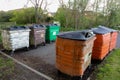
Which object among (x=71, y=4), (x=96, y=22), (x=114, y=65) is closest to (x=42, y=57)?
(x=114, y=65)

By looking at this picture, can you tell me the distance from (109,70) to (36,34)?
4180mm

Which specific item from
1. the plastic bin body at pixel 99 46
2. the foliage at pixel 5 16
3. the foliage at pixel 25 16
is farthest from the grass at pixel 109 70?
the foliage at pixel 5 16

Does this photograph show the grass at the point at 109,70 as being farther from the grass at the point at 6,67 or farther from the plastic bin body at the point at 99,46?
the grass at the point at 6,67

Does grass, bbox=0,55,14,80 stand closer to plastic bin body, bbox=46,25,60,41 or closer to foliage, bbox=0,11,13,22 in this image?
plastic bin body, bbox=46,25,60,41

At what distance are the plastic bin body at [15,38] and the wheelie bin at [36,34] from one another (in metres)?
0.46

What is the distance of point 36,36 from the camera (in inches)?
301

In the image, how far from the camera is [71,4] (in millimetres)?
15523

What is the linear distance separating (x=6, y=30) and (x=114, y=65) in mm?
4845

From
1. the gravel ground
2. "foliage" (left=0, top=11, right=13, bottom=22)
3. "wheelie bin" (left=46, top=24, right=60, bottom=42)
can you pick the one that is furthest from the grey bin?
"foliage" (left=0, top=11, right=13, bottom=22)

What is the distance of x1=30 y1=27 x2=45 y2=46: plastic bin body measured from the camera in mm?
7484

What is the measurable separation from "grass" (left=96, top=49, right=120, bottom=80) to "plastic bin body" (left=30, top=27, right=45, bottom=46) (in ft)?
12.2

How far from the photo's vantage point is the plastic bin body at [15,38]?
6355mm

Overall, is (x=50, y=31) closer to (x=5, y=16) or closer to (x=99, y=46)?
(x=99, y=46)

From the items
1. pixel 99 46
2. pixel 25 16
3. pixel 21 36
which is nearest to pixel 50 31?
pixel 21 36
